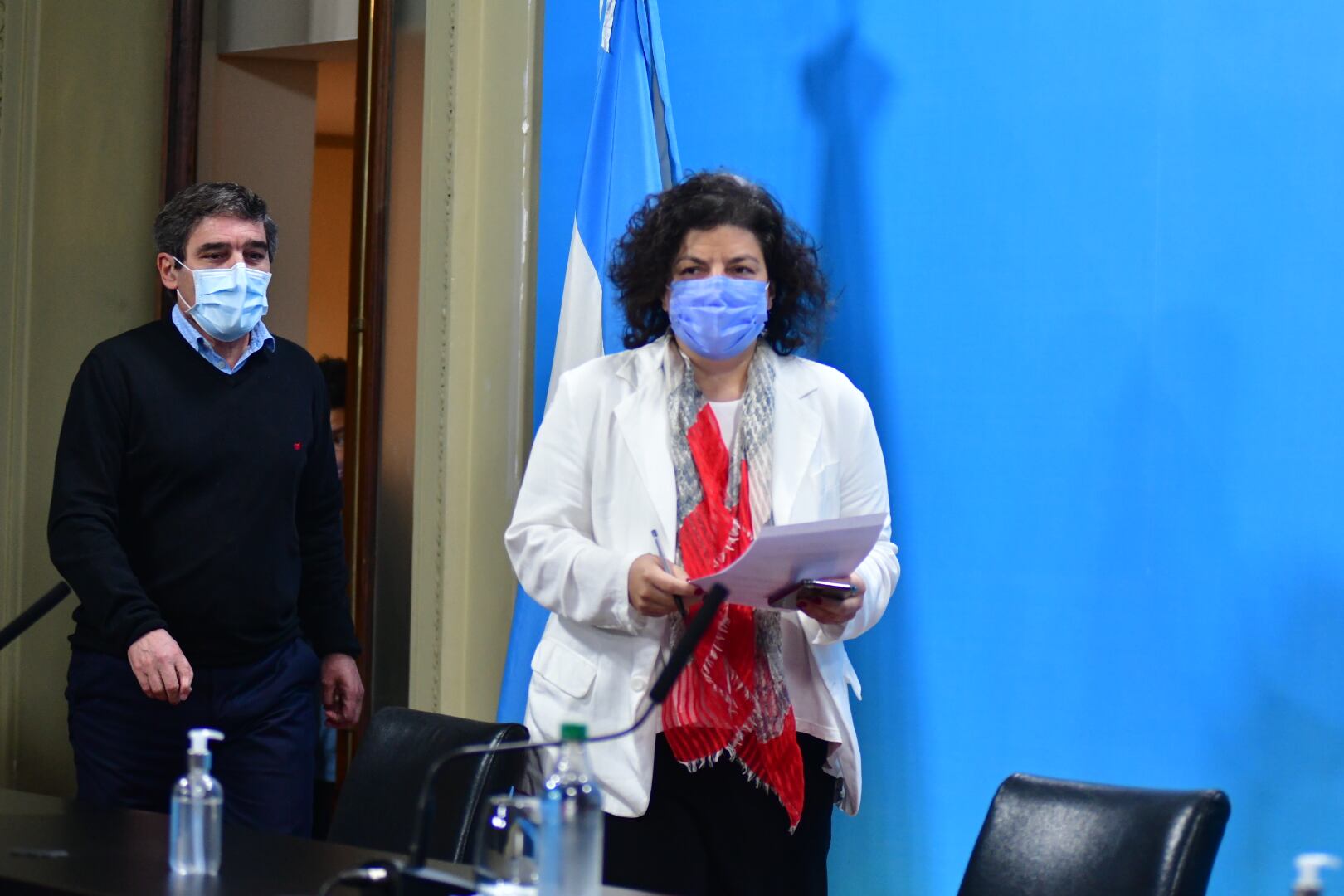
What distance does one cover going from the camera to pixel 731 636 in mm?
2457

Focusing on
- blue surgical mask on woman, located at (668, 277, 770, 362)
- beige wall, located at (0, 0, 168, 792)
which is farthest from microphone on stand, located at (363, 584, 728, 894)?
beige wall, located at (0, 0, 168, 792)

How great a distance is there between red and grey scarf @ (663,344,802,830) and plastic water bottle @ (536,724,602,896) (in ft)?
2.57

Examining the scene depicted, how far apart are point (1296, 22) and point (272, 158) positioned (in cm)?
287

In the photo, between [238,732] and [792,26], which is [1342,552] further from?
[238,732]

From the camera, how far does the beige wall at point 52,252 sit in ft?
14.0

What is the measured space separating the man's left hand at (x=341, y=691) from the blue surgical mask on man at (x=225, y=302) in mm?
675

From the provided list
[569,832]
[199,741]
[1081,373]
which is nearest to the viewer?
[569,832]

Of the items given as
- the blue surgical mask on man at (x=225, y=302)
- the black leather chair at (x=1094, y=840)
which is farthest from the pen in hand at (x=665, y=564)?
the blue surgical mask on man at (x=225, y=302)

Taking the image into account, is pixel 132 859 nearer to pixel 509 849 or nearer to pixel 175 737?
pixel 509 849

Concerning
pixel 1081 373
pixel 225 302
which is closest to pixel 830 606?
pixel 1081 373

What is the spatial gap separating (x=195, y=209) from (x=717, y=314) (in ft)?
3.62

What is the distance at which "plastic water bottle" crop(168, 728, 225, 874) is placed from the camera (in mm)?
1858

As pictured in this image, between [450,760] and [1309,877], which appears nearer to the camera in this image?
[1309,877]

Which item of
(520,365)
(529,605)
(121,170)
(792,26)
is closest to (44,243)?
(121,170)
